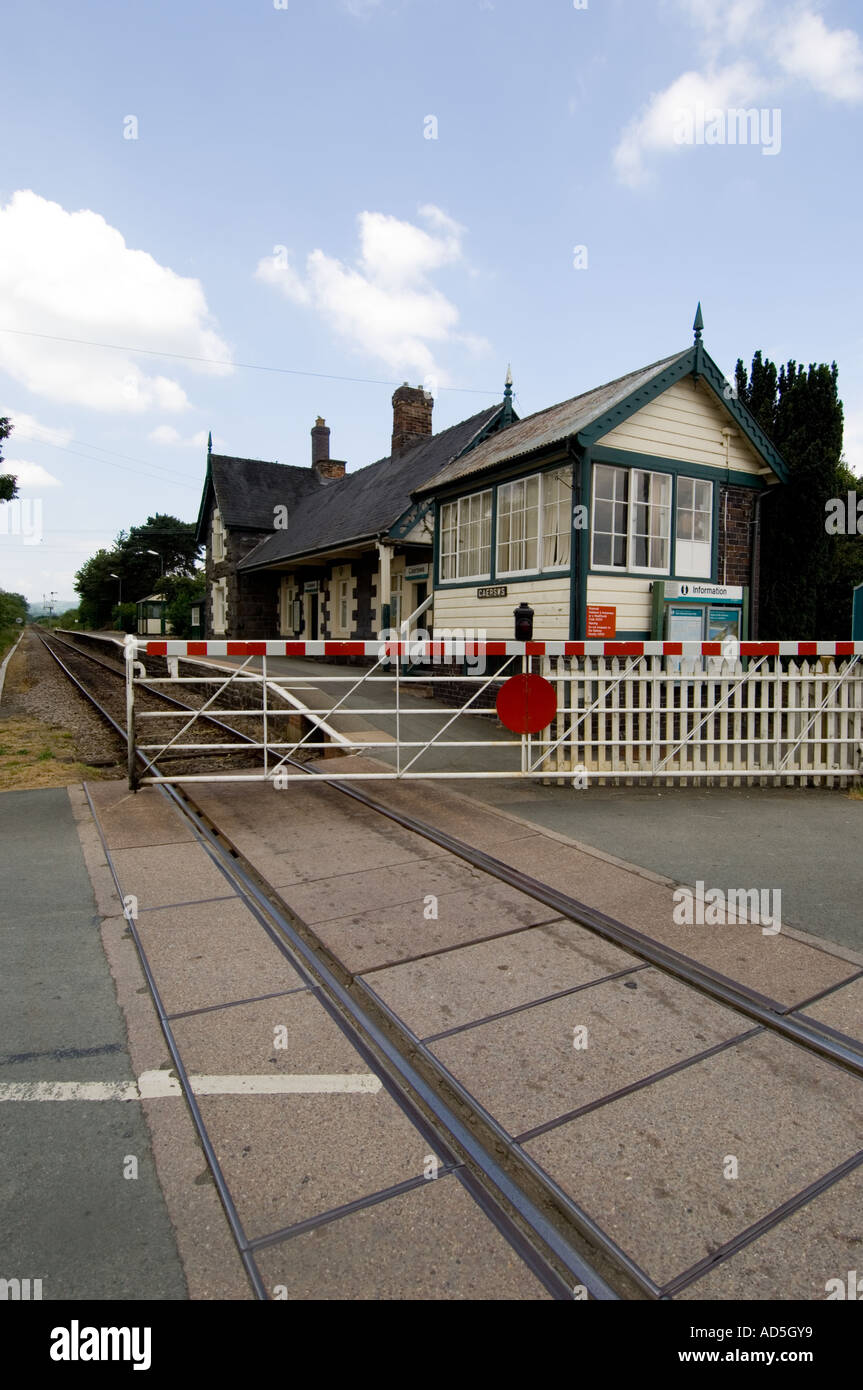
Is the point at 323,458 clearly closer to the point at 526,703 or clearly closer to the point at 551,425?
the point at 551,425

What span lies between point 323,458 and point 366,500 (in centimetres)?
1389

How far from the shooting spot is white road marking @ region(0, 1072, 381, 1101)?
286cm

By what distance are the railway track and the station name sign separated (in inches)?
348

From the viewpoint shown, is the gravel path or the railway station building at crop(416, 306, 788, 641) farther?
the railway station building at crop(416, 306, 788, 641)

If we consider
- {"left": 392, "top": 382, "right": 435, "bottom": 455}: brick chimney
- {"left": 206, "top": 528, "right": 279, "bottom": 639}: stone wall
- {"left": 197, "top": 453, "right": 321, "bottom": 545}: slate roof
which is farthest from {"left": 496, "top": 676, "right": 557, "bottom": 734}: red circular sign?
{"left": 197, "top": 453, "right": 321, "bottom": 545}: slate roof

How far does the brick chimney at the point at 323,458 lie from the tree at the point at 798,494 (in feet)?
71.8

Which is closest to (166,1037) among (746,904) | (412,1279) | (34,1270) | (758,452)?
(34,1270)

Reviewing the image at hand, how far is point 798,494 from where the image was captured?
1536 cm

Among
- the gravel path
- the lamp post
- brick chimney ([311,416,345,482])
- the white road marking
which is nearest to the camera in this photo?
the white road marking

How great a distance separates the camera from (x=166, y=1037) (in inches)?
128

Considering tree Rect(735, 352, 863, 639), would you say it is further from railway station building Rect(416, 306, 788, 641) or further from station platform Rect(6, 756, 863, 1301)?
station platform Rect(6, 756, 863, 1301)

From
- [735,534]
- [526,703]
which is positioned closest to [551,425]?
[735,534]

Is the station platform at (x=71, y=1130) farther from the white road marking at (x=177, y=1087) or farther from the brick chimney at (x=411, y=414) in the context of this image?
the brick chimney at (x=411, y=414)
